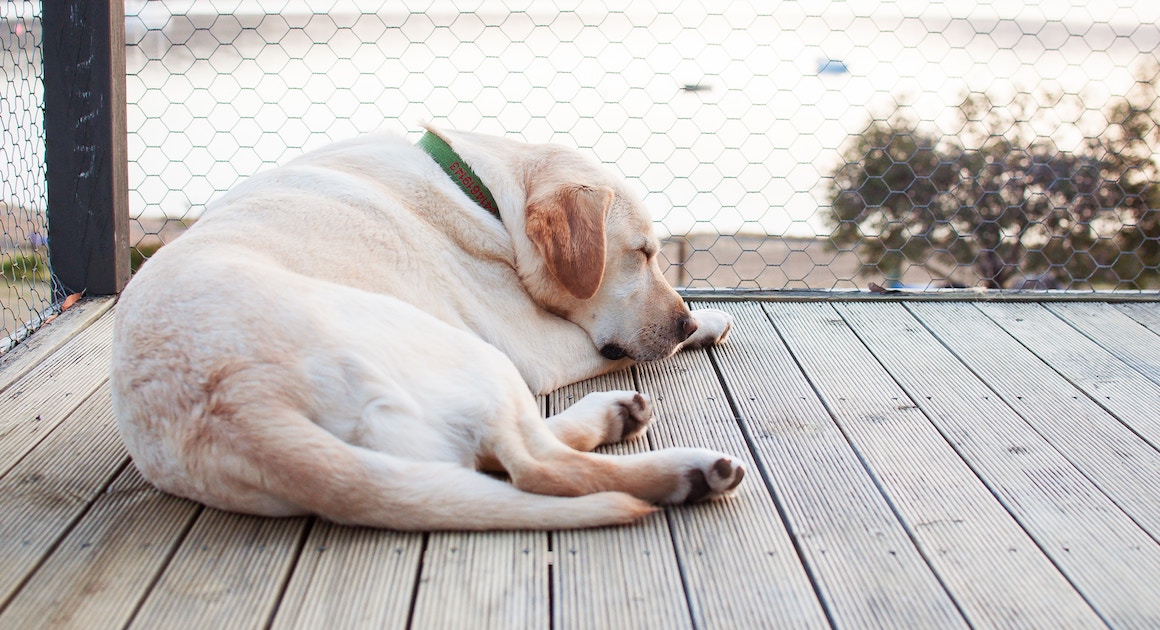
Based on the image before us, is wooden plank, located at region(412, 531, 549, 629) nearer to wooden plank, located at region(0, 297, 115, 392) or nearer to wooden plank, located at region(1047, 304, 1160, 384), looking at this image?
wooden plank, located at region(0, 297, 115, 392)

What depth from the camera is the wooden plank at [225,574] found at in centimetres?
136

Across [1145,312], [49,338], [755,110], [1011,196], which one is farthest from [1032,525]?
Result: [1011,196]

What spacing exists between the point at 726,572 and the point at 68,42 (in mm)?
2502

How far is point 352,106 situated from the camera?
3771 millimetres

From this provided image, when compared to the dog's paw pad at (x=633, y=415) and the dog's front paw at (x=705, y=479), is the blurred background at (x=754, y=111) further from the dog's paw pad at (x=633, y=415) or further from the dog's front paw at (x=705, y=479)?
the dog's front paw at (x=705, y=479)

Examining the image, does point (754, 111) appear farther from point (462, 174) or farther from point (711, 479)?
point (711, 479)

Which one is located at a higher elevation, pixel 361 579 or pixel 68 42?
pixel 68 42

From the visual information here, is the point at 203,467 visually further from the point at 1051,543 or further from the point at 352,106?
the point at 352,106

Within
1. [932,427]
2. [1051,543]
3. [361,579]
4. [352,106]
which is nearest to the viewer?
[361,579]

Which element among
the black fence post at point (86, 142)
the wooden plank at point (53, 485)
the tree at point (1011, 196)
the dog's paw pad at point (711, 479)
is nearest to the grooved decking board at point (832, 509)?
the dog's paw pad at point (711, 479)

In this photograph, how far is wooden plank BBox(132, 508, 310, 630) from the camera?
1.36 m

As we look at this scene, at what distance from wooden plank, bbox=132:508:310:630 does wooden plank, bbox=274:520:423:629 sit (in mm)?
28

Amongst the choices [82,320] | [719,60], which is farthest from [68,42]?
[719,60]

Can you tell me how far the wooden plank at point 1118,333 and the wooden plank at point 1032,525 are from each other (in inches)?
20.6
